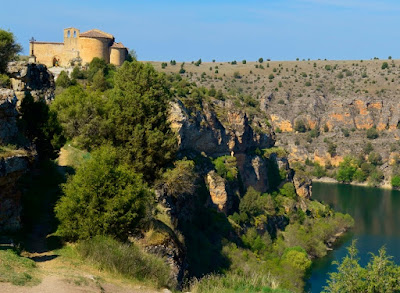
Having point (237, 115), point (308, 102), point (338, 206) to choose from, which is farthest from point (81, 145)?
point (308, 102)

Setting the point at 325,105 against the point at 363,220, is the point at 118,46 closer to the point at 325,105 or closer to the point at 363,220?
the point at 363,220

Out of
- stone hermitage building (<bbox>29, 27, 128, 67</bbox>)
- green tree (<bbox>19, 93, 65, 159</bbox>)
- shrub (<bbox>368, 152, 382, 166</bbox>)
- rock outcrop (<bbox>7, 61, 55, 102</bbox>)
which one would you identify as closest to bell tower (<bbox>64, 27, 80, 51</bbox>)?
stone hermitage building (<bbox>29, 27, 128, 67</bbox>)

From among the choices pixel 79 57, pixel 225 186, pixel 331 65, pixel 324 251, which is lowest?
pixel 324 251

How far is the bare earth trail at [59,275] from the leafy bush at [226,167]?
Result: 35.6 m

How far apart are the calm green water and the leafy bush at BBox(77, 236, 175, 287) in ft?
88.4

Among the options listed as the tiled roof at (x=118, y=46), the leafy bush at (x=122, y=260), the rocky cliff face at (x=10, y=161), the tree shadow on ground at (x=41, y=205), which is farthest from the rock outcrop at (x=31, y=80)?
the tiled roof at (x=118, y=46)

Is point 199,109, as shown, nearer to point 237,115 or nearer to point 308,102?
point 237,115

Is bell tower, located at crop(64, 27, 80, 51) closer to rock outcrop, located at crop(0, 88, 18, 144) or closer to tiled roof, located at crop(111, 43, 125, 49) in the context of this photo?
tiled roof, located at crop(111, 43, 125, 49)

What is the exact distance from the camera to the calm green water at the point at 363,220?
4550 centimetres

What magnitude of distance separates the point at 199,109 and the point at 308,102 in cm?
7341

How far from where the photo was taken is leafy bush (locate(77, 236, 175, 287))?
13.4 meters

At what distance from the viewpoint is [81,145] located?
2470cm

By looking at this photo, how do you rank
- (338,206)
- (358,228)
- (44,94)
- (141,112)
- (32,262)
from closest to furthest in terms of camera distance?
1. (32,262)
2. (141,112)
3. (44,94)
4. (358,228)
5. (338,206)

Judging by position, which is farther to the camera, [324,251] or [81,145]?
[324,251]
